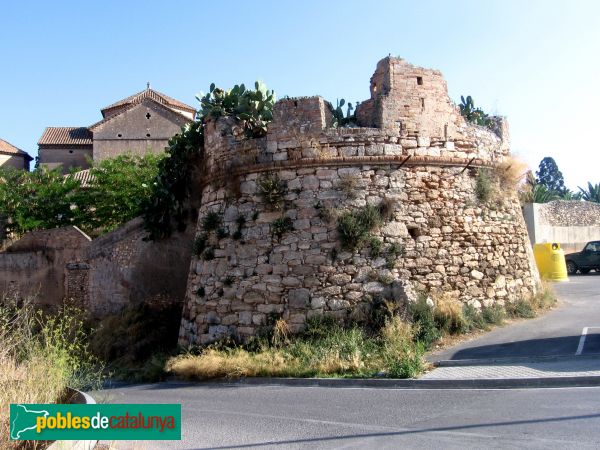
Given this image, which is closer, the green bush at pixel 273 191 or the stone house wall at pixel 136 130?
the green bush at pixel 273 191

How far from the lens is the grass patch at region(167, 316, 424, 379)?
32.5 ft

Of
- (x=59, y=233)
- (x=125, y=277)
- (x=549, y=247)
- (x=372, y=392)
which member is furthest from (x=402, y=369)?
(x=59, y=233)

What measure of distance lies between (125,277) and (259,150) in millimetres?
6504

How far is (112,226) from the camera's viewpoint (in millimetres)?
22141

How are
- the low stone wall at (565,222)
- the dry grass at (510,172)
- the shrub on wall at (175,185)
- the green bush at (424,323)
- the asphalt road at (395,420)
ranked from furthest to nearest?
the low stone wall at (565,222) < the shrub on wall at (175,185) < the dry grass at (510,172) < the green bush at (424,323) < the asphalt road at (395,420)

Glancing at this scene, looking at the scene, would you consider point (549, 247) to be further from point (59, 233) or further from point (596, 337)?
point (59, 233)

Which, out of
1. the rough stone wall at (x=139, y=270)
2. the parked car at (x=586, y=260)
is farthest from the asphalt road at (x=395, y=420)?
the parked car at (x=586, y=260)

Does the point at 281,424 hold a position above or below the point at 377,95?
below

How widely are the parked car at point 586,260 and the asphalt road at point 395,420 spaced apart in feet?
55.8

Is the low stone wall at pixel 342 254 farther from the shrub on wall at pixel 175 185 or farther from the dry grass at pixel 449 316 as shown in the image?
the shrub on wall at pixel 175 185

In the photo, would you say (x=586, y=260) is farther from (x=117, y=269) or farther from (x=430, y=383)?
(x=117, y=269)

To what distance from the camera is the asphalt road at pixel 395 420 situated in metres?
6.20

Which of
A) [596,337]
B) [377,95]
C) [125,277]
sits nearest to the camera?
[596,337]

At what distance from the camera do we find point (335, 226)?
38.3 ft
